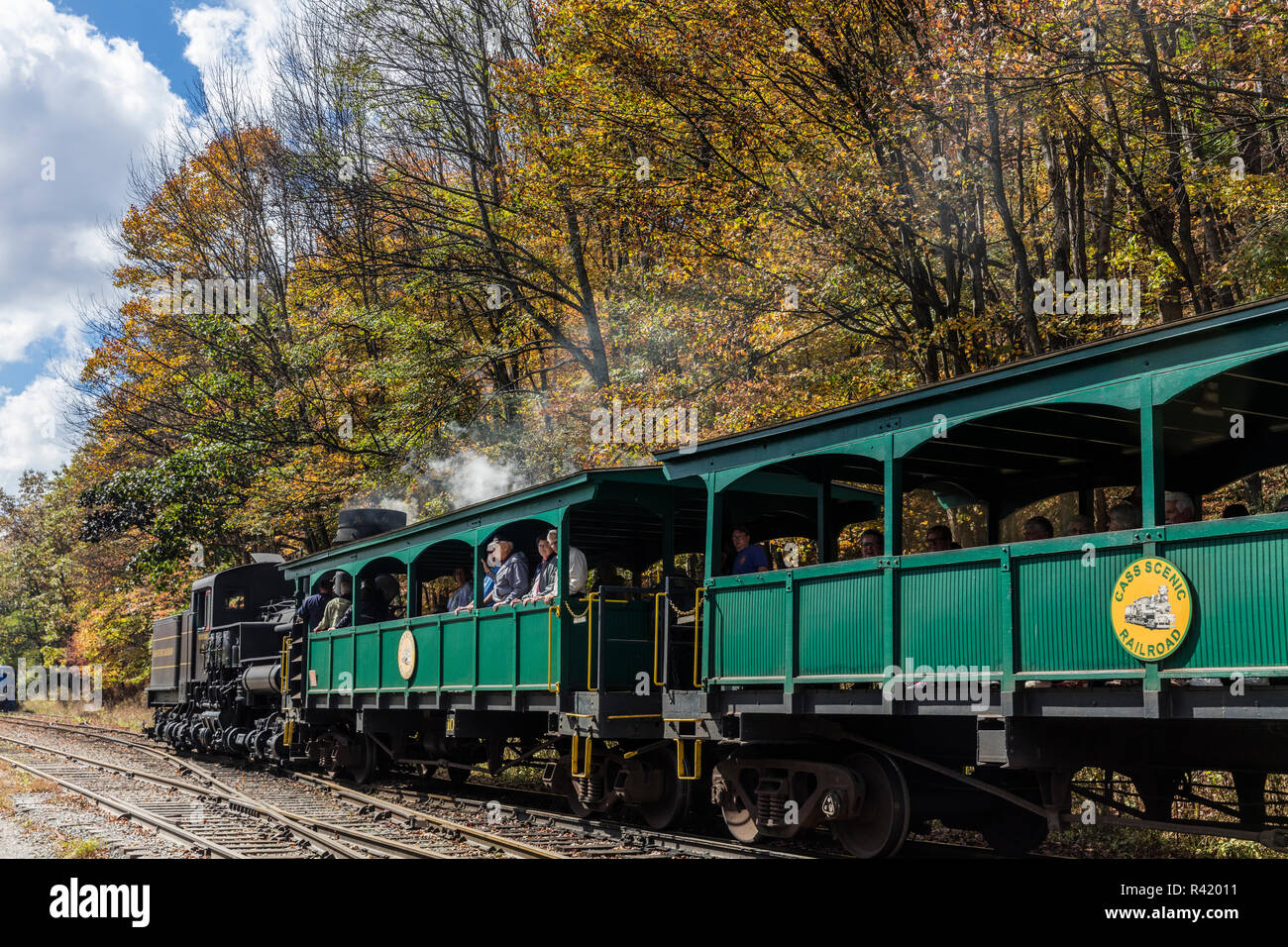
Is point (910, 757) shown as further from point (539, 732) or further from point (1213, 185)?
point (1213, 185)

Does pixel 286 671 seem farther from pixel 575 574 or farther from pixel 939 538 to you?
pixel 939 538

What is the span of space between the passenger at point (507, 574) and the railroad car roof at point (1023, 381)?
3022 millimetres

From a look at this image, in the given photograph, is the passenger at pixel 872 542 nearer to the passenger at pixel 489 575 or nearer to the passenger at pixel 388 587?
the passenger at pixel 489 575

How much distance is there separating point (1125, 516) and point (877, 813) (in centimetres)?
310

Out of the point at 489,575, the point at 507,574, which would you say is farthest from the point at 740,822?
the point at 489,575

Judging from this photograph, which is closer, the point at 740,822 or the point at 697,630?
the point at 740,822

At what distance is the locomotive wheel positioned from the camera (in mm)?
9016

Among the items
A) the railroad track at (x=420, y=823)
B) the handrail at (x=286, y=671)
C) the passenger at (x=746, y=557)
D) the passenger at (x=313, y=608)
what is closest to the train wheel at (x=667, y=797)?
the railroad track at (x=420, y=823)

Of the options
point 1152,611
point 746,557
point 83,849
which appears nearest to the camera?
point 1152,611

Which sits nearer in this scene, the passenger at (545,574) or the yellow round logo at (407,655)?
the passenger at (545,574)

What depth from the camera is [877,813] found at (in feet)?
30.2

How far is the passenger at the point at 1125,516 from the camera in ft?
25.5

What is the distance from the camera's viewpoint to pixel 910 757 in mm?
8812
